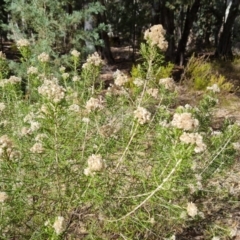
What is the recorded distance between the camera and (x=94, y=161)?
175 centimetres

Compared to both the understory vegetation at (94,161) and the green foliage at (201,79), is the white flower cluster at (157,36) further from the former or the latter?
the green foliage at (201,79)

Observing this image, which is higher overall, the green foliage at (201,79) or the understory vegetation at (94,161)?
the understory vegetation at (94,161)

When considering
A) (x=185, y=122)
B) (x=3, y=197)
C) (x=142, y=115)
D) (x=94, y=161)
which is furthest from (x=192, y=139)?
(x=3, y=197)

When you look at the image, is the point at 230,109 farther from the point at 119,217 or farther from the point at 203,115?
the point at 119,217

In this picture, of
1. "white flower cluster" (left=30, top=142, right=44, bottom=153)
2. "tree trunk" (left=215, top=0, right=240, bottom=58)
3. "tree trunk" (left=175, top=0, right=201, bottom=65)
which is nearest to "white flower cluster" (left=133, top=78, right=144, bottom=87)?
"white flower cluster" (left=30, top=142, right=44, bottom=153)

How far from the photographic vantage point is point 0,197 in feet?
6.52

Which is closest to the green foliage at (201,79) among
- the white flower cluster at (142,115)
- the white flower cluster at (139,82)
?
the white flower cluster at (139,82)

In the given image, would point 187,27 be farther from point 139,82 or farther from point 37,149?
point 37,149

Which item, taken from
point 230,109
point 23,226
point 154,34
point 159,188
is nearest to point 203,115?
point 154,34

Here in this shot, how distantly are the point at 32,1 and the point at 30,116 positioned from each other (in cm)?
528

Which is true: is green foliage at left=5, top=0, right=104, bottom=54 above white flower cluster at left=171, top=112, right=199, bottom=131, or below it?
below

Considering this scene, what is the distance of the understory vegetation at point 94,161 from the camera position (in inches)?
76.5

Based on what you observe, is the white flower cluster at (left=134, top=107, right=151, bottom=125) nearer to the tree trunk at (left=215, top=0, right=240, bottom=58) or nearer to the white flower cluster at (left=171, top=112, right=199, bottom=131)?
the white flower cluster at (left=171, top=112, right=199, bottom=131)

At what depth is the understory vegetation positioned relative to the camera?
1.94 metres
